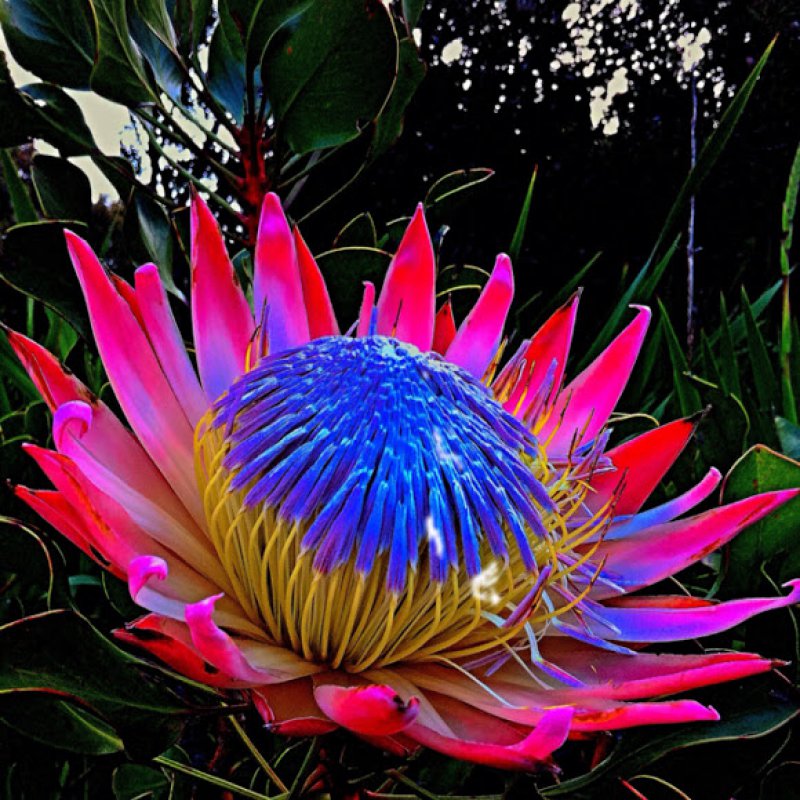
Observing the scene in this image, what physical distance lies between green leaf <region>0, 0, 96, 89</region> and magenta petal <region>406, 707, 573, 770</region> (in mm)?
657

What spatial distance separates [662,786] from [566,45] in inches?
128

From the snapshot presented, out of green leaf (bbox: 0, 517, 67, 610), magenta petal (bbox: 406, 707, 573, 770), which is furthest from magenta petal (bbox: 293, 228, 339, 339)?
magenta petal (bbox: 406, 707, 573, 770)

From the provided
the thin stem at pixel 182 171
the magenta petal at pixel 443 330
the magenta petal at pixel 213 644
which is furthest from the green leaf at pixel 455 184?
the magenta petal at pixel 213 644

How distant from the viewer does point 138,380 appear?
0.71 metres

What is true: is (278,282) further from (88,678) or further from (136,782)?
(136,782)

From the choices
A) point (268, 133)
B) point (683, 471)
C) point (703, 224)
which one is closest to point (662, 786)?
point (683, 471)

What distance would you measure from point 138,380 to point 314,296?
197mm

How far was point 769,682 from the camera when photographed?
0.65m

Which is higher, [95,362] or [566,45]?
[566,45]

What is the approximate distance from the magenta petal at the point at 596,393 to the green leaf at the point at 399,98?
1.06 ft

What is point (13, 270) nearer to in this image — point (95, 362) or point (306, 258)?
point (306, 258)

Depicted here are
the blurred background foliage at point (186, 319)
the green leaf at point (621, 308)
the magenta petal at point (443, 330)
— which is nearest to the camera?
the blurred background foliage at point (186, 319)

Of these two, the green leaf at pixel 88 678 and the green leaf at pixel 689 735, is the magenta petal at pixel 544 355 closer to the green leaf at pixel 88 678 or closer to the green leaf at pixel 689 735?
the green leaf at pixel 689 735

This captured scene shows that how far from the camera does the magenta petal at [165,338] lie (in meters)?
0.72
